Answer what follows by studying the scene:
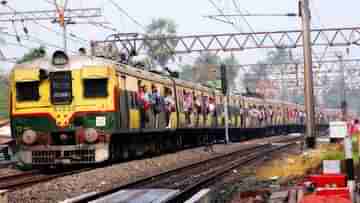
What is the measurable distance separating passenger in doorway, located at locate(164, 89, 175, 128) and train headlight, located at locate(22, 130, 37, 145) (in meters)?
6.95

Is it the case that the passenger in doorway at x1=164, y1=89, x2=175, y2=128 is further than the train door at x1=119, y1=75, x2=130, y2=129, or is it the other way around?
the passenger in doorway at x1=164, y1=89, x2=175, y2=128

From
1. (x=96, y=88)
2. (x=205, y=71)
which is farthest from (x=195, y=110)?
(x=205, y=71)

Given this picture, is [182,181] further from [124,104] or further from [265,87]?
[265,87]

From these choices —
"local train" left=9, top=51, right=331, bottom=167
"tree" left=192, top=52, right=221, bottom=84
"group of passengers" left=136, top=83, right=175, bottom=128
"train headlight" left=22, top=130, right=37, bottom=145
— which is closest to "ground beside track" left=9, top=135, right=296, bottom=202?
"local train" left=9, top=51, right=331, bottom=167

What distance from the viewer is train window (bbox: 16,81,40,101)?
17.9m

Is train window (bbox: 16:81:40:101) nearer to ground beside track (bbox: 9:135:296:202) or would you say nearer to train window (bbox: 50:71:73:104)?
train window (bbox: 50:71:73:104)

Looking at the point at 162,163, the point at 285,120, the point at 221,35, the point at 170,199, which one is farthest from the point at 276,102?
the point at 170,199

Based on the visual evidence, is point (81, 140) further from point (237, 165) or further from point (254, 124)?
point (254, 124)

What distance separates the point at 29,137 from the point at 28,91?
52.9 inches

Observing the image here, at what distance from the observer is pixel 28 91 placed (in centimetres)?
1797

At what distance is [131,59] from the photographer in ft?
80.3

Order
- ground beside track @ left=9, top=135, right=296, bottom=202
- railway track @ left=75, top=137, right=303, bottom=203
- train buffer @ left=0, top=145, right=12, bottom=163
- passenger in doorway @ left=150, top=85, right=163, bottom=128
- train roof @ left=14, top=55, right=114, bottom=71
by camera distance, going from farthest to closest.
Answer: train buffer @ left=0, top=145, right=12, bottom=163
passenger in doorway @ left=150, top=85, right=163, bottom=128
train roof @ left=14, top=55, right=114, bottom=71
ground beside track @ left=9, top=135, right=296, bottom=202
railway track @ left=75, top=137, right=303, bottom=203

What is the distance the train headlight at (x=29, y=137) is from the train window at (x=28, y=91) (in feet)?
3.24

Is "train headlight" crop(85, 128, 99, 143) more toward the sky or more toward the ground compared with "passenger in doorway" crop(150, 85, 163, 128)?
more toward the ground
